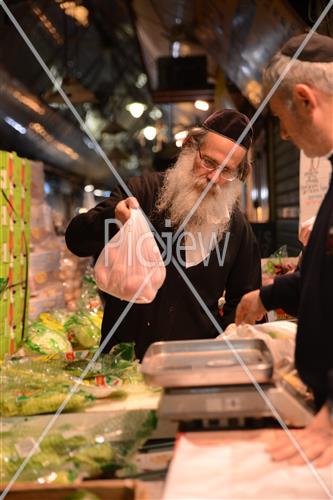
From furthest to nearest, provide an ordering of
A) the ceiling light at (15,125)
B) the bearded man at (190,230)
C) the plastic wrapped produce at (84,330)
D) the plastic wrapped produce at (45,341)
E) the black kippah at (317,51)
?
the ceiling light at (15,125) → the plastic wrapped produce at (84,330) → the plastic wrapped produce at (45,341) → the bearded man at (190,230) → the black kippah at (317,51)

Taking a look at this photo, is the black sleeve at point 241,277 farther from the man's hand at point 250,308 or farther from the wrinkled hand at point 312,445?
the wrinkled hand at point 312,445

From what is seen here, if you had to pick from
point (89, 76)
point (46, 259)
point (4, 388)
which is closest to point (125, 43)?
point (89, 76)

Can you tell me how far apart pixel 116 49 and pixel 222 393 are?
15.6m

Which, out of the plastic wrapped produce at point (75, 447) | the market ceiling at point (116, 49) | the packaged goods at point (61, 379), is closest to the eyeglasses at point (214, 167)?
the packaged goods at point (61, 379)

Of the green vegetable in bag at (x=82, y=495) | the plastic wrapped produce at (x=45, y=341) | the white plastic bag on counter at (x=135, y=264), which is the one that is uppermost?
the white plastic bag on counter at (x=135, y=264)

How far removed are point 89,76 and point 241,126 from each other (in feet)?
49.4

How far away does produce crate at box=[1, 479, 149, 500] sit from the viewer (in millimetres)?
1490

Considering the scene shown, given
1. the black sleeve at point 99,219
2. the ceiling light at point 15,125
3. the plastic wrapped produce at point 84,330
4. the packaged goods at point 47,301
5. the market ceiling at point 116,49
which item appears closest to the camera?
the black sleeve at point 99,219

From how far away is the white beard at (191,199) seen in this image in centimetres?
296

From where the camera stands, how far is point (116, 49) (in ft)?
52.7

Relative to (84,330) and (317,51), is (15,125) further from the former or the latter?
(317,51)

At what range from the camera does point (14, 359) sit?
2697mm

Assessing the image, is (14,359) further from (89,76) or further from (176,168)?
(89,76)

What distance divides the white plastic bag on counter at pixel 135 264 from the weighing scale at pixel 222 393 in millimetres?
845
